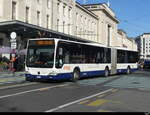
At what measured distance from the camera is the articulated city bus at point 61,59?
712 inches

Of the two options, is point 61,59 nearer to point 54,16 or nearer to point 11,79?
point 11,79

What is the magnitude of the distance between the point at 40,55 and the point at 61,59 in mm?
1288

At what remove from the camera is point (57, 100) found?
11375 millimetres

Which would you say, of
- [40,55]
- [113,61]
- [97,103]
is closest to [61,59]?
[40,55]

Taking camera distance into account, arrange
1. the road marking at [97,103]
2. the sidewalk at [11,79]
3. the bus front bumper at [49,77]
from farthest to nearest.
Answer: the sidewalk at [11,79]
the bus front bumper at [49,77]
the road marking at [97,103]

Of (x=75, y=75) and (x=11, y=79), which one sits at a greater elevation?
(x=75, y=75)

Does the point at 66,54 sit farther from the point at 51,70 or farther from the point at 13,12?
the point at 13,12

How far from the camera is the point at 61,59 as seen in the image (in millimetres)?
18422

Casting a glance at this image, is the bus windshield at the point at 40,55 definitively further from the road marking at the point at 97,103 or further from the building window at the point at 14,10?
the building window at the point at 14,10

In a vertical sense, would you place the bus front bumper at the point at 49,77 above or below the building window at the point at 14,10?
below

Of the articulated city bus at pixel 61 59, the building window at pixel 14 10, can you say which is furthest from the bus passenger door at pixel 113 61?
the building window at pixel 14 10

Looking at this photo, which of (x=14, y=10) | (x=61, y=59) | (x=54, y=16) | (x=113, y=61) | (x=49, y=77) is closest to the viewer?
(x=49, y=77)

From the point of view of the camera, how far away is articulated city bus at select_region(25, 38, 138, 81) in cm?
1809

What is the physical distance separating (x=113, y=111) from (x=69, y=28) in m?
45.1
